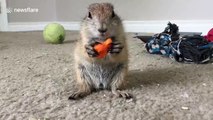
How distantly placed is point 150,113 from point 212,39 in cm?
110

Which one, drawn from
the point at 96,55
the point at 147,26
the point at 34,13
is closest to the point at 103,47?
the point at 96,55

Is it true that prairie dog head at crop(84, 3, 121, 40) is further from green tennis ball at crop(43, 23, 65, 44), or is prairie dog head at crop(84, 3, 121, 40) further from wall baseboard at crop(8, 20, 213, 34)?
green tennis ball at crop(43, 23, 65, 44)

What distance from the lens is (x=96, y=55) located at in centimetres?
103

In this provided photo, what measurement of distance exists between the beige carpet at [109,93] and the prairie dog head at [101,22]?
200 millimetres

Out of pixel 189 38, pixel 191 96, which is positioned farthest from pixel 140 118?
pixel 189 38

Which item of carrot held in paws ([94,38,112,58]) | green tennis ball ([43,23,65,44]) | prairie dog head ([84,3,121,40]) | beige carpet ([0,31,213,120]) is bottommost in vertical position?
beige carpet ([0,31,213,120])

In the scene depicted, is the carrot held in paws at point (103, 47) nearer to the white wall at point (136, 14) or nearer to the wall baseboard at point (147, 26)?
the wall baseboard at point (147, 26)

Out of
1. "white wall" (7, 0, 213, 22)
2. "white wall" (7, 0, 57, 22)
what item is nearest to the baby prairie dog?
"white wall" (7, 0, 213, 22)

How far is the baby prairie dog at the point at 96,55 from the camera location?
101cm

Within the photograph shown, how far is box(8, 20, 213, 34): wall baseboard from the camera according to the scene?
2623mm

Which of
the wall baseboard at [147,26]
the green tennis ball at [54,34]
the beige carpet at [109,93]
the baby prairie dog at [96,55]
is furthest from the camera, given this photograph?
the wall baseboard at [147,26]

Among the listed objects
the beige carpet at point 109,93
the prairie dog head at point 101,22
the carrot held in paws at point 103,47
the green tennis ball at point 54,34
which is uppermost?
the prairie dog head at point 101,22

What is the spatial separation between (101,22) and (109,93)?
0.25 metres

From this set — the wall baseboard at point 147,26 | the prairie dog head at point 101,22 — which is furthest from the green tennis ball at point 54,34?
the prairie dog head at point 101,22
